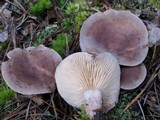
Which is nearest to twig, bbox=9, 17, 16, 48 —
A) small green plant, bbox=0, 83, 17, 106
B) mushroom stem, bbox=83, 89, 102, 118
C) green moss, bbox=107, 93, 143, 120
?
small green plant, bbox=0, 83, 17, 106

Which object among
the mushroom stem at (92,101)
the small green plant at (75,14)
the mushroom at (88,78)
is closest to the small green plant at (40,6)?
the small green plant at (75,14)

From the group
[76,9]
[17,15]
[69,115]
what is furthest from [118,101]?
[17,15]

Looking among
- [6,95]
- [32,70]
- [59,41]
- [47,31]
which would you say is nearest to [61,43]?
[59,41]

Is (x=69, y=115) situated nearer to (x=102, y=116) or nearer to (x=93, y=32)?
(x=102, y=116)

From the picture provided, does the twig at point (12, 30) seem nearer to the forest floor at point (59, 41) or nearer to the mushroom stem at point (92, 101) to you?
the forest floor at point (59, 41)

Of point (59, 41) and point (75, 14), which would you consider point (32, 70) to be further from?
point (75, 14)
